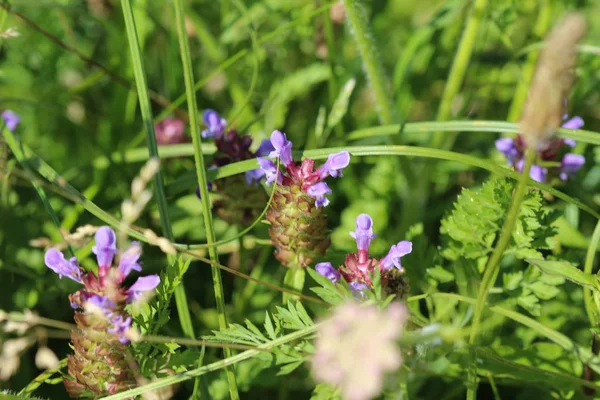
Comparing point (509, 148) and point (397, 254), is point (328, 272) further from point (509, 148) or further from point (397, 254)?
point (509, 148)

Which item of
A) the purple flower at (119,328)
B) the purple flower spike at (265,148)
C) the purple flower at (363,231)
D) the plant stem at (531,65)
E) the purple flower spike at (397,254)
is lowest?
the purple flower at (119,328)

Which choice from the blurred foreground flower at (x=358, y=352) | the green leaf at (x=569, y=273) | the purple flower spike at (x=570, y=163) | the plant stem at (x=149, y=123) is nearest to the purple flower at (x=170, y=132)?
the plant stem at (x=149, y=123)

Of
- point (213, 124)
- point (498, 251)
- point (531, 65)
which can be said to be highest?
point (531, 65)

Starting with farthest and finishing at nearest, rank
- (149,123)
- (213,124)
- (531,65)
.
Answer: (531,65) < (213,124) < (149,123)

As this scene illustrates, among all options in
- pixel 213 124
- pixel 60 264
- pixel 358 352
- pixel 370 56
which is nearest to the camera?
pixel 358 352

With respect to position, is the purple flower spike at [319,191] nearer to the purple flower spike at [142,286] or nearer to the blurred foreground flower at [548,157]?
the purple flower spike at [142,286]

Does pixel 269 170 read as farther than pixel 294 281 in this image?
No

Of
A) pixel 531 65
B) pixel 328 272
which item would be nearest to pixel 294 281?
pixel 328 272
